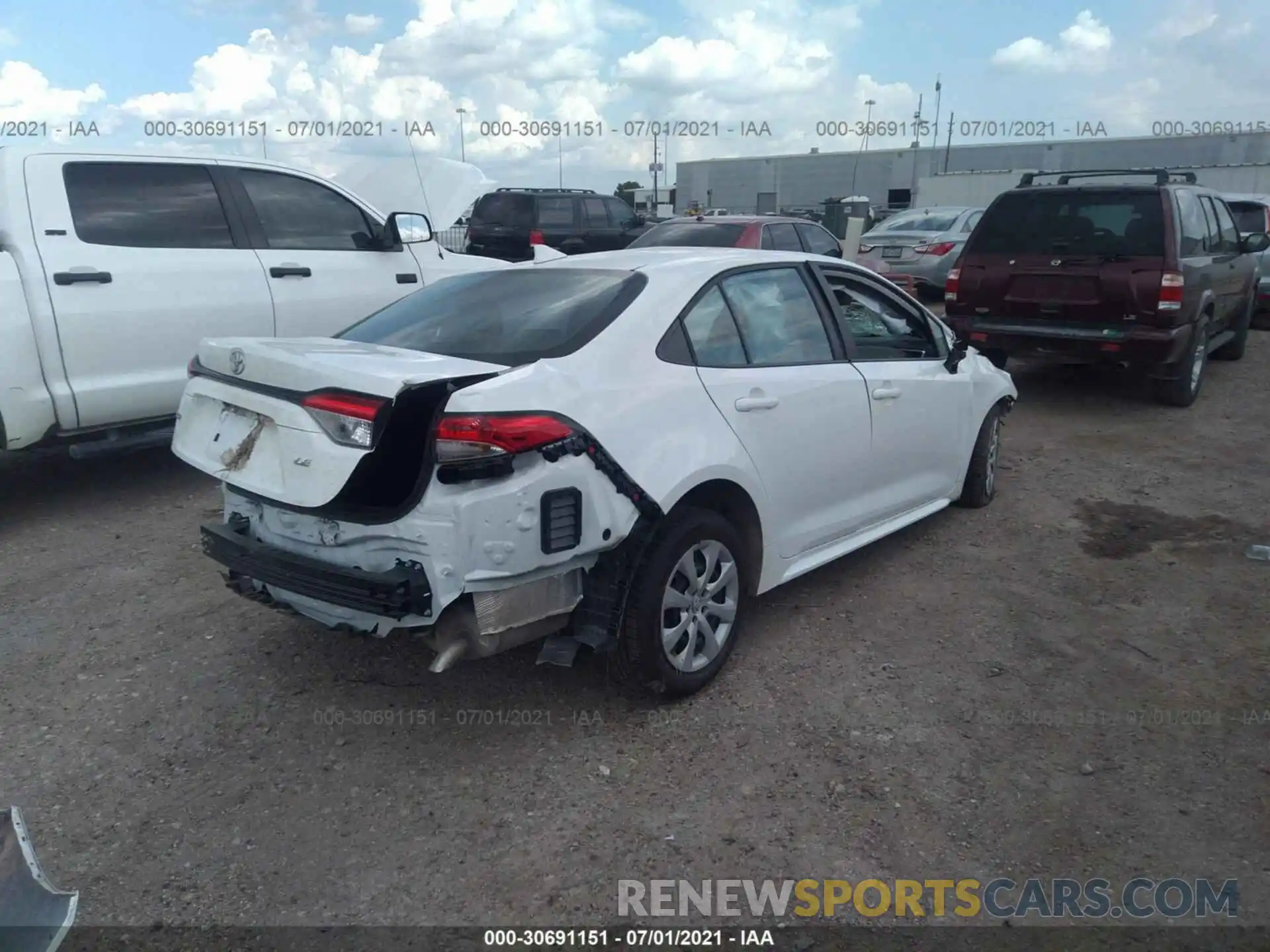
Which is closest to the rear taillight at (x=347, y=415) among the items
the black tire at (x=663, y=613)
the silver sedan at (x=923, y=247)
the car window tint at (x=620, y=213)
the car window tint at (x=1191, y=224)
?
the black tire at (x=663, y=613)

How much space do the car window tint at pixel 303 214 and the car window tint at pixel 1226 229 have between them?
25.1 feet

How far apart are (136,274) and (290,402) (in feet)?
9.51

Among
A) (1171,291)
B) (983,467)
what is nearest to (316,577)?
(983,467)

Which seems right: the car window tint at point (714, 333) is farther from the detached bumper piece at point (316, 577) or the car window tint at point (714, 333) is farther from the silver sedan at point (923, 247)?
the silver sedan at point (923, 247)

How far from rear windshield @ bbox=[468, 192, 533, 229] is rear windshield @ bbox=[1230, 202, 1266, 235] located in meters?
10.5

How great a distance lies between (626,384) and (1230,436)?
6366 millimetres

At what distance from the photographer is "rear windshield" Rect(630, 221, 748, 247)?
10.5 metres

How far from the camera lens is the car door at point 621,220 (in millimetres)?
17547

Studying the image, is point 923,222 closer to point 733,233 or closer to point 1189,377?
point 733,233

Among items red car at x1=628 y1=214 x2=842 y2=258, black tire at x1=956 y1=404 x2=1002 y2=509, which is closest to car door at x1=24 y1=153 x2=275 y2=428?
black tire at x1=956 y1=404 x2=1002 y2=509

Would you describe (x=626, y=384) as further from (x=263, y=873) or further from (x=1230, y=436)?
(x=1230, y=436)

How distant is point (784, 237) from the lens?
430 inches

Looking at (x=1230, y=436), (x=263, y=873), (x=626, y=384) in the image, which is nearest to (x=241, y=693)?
(x=263, y=873)

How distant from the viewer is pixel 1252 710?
3.63 m
